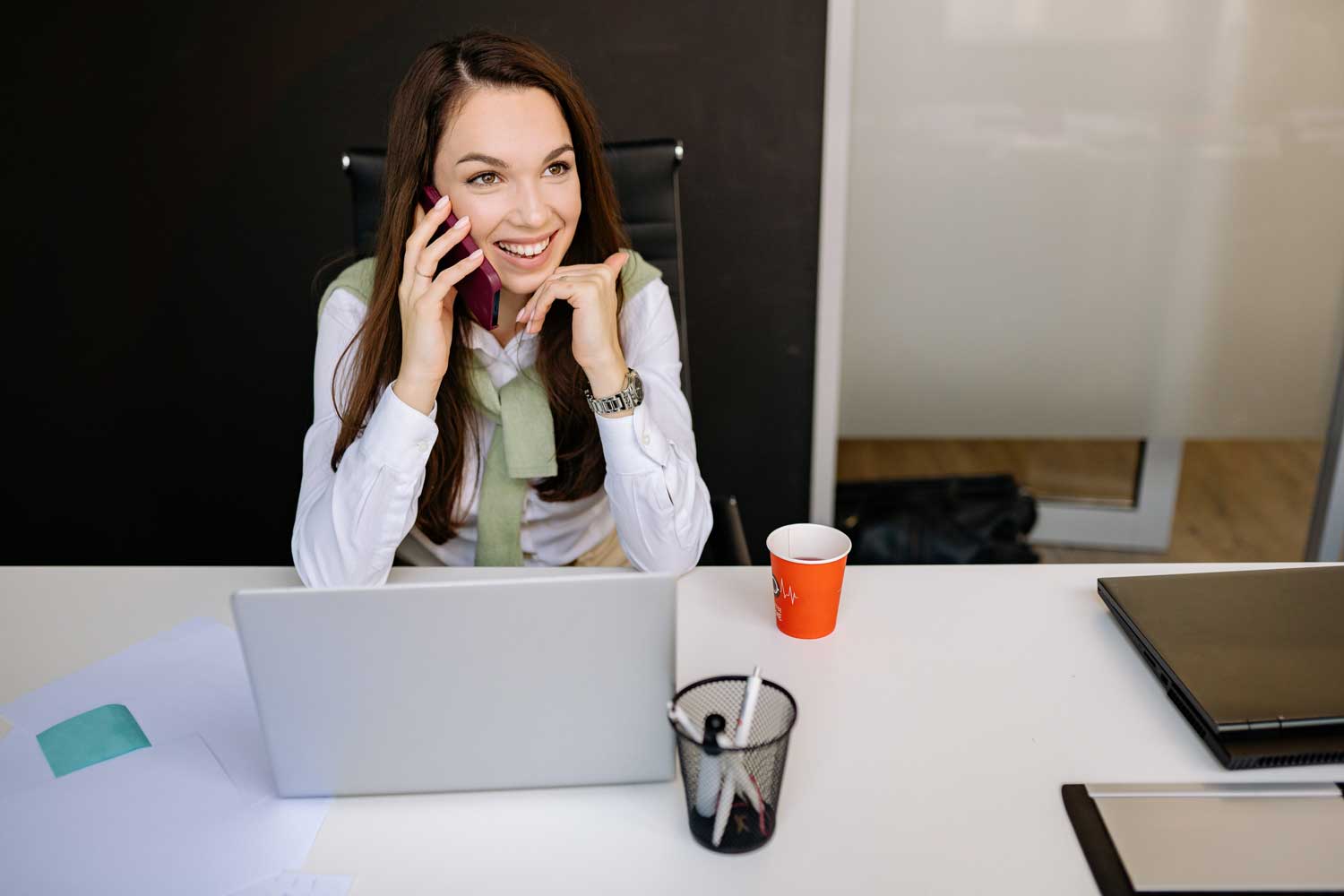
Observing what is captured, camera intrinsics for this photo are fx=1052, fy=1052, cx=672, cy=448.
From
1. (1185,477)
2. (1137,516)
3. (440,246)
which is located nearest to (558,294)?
(440,246)

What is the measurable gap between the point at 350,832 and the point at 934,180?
6.11ft

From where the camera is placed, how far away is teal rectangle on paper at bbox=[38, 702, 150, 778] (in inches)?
36.7

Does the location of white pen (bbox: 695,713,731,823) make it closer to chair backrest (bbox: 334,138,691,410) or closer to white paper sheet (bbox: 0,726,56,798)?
white paper sheet (bbox: 0,726,56,798)

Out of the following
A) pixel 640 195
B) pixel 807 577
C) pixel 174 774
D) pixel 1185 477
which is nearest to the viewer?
pixel 174 774

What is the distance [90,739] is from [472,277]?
0.65 metres

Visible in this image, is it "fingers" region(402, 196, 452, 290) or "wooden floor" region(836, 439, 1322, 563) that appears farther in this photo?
"wooden floor" region(836, 439, 1322, 563)

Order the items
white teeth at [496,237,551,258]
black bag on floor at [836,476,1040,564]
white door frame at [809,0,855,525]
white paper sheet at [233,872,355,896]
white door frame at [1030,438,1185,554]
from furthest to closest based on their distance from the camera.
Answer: white door frame at [1030,438,1185,554] → black bag on floor at [836,476,1040,564] → white door frame at [809,0,855,525] → white teeth at [496,237,551,258] → white paper sheet at [233,872,355,896]

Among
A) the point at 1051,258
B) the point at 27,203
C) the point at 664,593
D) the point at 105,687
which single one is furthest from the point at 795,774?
the point at 27,203

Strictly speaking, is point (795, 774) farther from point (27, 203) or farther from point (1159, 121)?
point (27, 203)

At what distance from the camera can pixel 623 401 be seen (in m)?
1.28

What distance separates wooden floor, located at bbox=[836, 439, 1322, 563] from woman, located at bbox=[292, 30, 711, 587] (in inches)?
59.6

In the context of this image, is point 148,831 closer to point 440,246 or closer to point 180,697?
point 180,697

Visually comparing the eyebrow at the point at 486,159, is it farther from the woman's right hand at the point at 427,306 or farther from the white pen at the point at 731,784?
the white pen at the point at 731,784

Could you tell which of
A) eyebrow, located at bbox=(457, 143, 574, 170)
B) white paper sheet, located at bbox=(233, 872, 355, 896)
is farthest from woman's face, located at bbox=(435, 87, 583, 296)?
white paper sheet, located at bbox=(233, 872, 355, 896)
